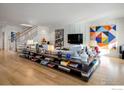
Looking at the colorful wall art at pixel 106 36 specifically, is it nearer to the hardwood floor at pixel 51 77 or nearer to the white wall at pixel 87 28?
the white wall at pixel 87 28

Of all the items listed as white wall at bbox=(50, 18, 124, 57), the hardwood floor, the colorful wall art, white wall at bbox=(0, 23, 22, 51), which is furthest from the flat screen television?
white wall at bbox=(0, 23, 22, 51)

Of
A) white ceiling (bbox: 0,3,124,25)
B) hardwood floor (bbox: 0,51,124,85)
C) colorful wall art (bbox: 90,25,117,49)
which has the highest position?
white ceiling (bbox: 0,3,124,25)

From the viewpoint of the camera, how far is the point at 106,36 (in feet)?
10.5

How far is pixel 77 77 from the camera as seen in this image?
5.26ft

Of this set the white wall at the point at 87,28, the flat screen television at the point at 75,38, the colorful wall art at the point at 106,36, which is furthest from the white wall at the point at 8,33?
the colorful wall art at the point at 106,36

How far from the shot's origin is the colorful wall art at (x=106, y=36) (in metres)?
2.94

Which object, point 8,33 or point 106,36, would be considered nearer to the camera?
point 106,36

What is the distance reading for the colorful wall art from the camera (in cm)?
294

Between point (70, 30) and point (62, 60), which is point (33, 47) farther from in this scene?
point (70, 30)

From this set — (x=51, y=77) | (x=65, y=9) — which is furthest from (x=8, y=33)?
(x=51, y=77)

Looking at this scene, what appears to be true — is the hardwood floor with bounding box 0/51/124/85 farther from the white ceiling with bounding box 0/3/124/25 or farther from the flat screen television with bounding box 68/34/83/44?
the flat screen television with bounding box 68/34/83/44

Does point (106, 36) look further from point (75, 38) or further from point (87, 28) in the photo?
point (75, 38)
